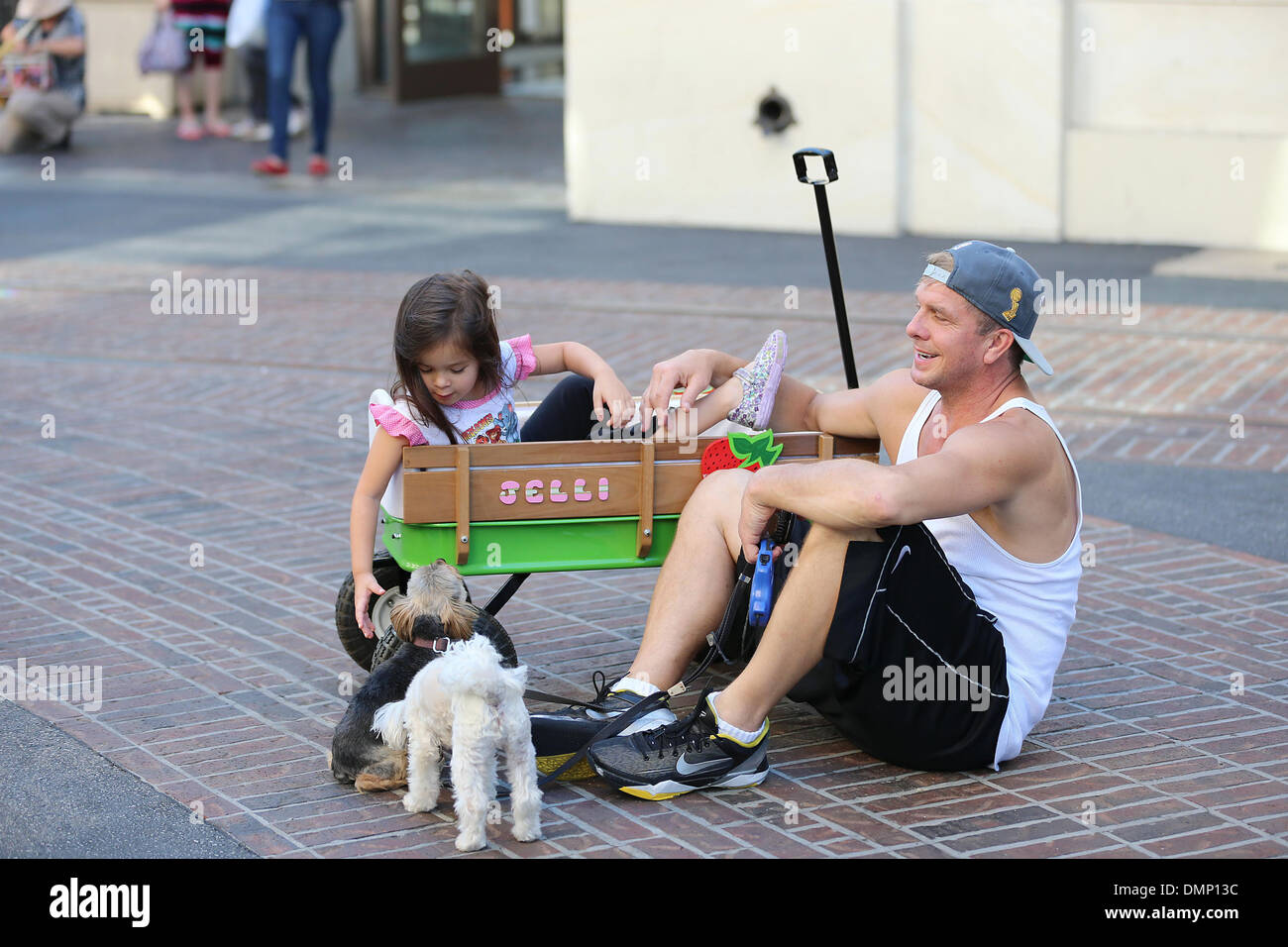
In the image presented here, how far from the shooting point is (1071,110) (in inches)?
460

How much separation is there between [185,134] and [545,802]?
44.4 ft

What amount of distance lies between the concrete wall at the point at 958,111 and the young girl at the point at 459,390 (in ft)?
25.2

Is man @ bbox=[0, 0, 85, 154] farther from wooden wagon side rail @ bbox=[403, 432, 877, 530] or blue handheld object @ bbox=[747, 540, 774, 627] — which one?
blue handheld object @ bbox=[747, 540, 774, 627]

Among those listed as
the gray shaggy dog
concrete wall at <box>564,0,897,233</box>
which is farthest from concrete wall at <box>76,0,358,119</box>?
the gray shaggy dog

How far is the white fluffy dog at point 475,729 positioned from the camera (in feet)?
11.8

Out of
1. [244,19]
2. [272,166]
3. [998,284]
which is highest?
[244,19]

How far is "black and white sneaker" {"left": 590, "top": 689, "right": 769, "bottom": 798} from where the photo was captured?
402 cm

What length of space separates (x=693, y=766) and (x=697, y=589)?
1.49 ft

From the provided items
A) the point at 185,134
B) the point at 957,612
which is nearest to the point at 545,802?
the point at 957,612

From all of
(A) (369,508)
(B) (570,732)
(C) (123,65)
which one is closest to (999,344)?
(B) (570,732)

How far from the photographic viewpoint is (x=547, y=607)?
5.51m

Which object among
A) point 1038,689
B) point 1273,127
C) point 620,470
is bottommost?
point 1038,689

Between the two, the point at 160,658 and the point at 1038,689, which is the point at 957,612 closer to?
the point at 1038,689

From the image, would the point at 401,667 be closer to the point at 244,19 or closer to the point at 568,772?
the point at 568,772
